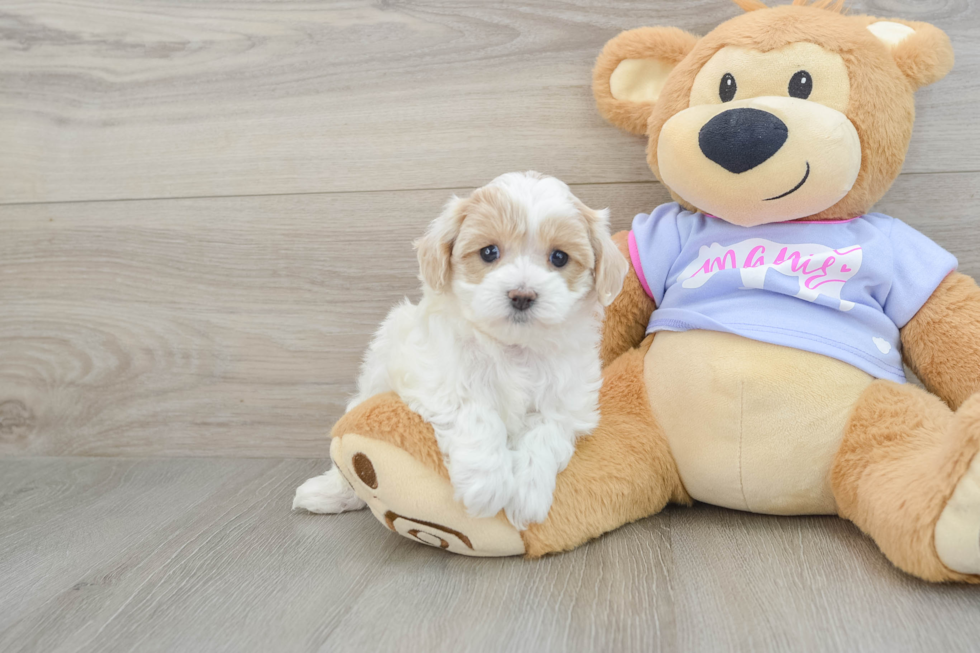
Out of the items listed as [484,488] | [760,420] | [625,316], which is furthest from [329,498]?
[760,420]

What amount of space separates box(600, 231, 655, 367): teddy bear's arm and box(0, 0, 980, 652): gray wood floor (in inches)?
9.2

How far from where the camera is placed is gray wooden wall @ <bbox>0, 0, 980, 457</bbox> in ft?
5.13

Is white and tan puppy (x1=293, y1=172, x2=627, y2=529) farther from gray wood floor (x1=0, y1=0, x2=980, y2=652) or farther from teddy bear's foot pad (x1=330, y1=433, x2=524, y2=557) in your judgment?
gray wood floor (x1=0, y1=0, x2=980, y2=652)

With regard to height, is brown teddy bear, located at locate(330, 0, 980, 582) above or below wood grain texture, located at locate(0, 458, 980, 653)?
above

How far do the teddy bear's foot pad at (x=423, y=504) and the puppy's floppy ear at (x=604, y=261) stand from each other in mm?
392

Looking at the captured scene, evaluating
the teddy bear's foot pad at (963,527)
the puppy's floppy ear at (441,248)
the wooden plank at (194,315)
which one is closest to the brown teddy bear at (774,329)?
the teddy bear's foot pad at (963,527)

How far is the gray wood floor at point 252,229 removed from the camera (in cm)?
125

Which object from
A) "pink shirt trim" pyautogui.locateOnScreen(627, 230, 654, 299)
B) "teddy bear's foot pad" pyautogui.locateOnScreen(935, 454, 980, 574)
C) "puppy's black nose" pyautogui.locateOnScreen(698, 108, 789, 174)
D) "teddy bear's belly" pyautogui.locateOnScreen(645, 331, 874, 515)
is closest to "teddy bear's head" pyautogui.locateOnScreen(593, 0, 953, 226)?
"puppy's black nose" pyautogui.locateOnScreen(698, 108, 789, 174)

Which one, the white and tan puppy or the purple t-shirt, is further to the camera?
the purple t-shirt

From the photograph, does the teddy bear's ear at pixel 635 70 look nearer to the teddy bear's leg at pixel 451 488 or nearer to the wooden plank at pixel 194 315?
the wooden plank at pixel 194 315

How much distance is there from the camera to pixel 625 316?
55.4 inches

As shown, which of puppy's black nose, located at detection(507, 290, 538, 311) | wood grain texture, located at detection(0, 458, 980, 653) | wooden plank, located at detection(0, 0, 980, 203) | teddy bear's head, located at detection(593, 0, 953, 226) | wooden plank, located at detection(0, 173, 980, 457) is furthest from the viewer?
wooden plank, located at detection(0, 173, 980, 457)

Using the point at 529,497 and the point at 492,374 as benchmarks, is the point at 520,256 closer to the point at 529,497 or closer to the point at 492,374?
the point at 492,374

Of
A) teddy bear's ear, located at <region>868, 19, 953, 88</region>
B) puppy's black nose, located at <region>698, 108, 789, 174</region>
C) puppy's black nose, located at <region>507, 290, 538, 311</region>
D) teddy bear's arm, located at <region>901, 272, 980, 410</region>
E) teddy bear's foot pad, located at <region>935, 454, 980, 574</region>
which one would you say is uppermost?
teddy bear's ear, located at <region>868, 19, 953, 88</region>
